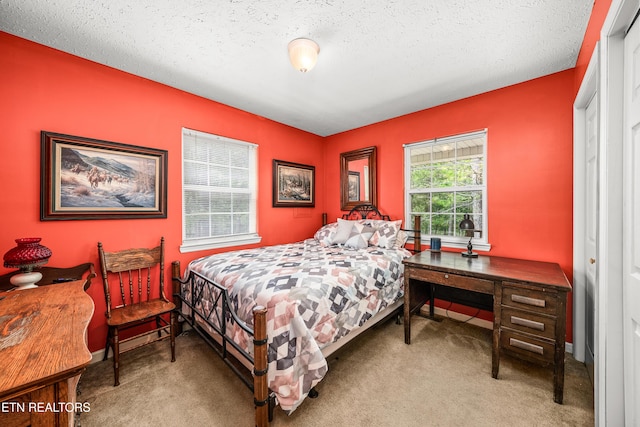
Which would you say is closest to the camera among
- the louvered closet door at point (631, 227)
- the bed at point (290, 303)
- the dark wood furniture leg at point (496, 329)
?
the louvered closet door at point (631, 227)

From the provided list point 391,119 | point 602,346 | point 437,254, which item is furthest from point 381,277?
point 391,119

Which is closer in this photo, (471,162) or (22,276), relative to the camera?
(22,276)

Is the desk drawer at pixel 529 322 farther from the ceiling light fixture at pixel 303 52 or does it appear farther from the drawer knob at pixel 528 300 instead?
the ceiling light fixture at pixel 303 52

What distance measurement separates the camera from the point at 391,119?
3.52 m

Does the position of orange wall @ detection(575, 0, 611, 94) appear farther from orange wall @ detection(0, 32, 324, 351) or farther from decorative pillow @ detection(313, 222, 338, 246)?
orange wall @ detection(0, 32, 324, 351)

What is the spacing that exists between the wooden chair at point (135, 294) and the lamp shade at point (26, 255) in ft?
1.38

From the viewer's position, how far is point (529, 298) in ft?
5.76

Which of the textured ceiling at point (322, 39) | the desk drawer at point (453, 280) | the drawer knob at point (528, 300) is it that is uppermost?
the textured ceiling at point (322, 39)

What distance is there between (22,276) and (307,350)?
6.49 ft

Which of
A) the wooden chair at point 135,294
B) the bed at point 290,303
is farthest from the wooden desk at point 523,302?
the wooden chair at point 135,294

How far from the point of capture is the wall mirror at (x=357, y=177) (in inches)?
146

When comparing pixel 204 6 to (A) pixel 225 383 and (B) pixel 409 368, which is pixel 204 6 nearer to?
(A) pixel 225 383

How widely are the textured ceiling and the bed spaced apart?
1.78m

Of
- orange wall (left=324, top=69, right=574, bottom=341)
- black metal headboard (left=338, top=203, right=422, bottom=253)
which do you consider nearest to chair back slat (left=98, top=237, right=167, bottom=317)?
black metal headboard (left=338, top=203, right=422, bottom=253)
